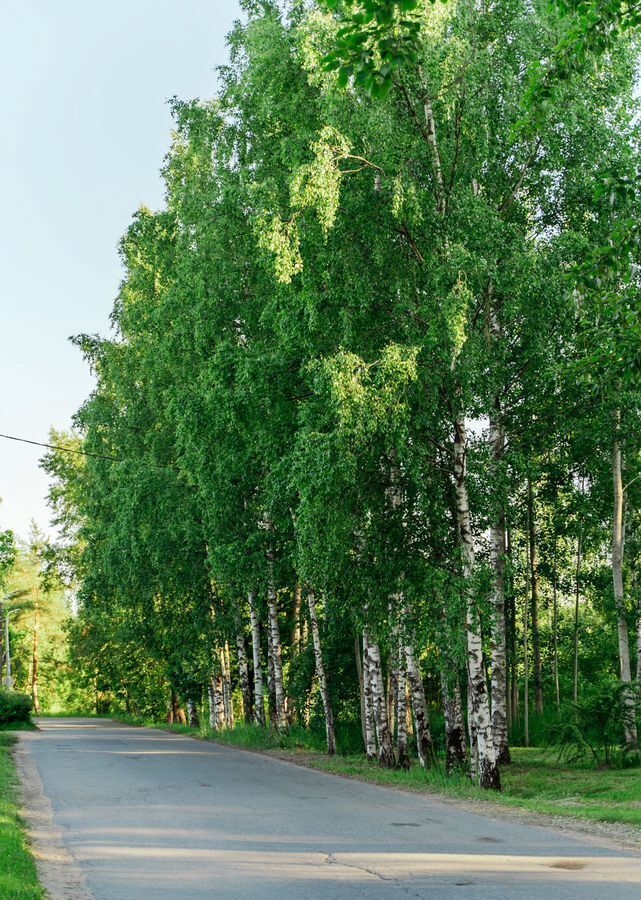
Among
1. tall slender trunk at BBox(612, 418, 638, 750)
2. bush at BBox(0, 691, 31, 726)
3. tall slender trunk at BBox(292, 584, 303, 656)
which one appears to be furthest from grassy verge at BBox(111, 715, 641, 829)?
bush at BBox(0, 691, 31, 726)

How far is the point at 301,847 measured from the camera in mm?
9148

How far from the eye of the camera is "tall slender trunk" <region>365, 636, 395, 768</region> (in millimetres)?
19109

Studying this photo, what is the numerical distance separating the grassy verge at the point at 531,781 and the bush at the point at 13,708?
17119mm

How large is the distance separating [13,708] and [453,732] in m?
26.3

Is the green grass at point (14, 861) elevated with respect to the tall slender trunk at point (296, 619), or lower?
lower

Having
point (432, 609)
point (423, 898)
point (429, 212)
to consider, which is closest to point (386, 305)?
point (429, 212)

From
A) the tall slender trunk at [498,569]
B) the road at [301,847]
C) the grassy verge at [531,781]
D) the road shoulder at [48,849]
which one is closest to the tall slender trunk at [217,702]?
the grassy verge at [531,781]

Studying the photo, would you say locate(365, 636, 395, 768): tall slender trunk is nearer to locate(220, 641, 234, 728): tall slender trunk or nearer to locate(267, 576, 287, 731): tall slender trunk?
locate(267, 576, 287, 731): tall slender trunk

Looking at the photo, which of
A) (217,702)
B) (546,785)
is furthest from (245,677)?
(546,785)

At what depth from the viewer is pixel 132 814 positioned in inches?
461

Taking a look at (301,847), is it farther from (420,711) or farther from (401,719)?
(401,719)

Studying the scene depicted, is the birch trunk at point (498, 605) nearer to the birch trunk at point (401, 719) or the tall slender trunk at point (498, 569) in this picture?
the tall slender trunk at point (498, 569)

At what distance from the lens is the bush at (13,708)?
3850 cm

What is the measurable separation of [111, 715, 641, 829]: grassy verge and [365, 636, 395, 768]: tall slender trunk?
12.9 inches
